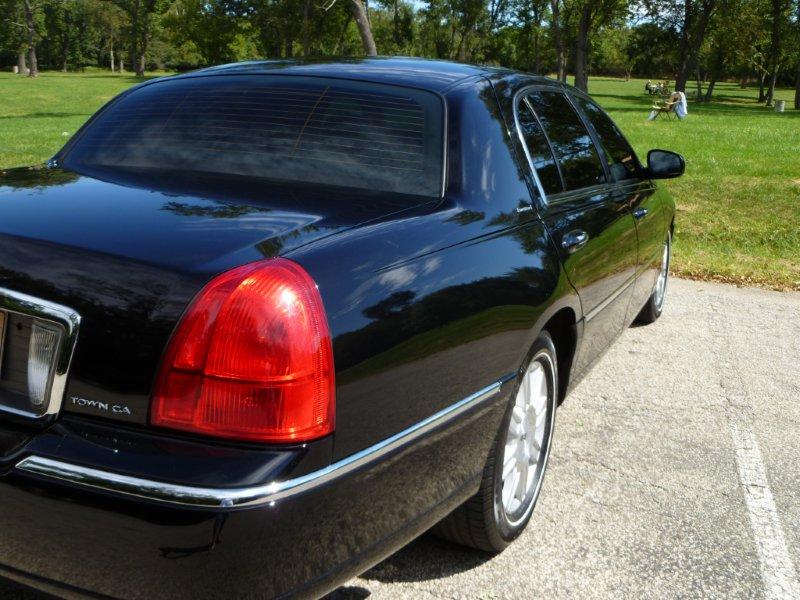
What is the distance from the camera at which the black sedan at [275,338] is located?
5.92ft

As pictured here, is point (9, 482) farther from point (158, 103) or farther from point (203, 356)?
point (158, 103)

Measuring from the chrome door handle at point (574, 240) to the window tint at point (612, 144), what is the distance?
1018mm

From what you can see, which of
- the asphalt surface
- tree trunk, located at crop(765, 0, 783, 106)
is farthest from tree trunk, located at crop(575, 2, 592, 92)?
the asphalt surface

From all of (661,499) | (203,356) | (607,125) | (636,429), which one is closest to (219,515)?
(203,356)

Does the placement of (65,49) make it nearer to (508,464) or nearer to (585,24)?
(585,24)

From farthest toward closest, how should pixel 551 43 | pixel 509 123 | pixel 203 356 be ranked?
1. pixel 551 43
2. pixel 509 123
3. pixel 203 356

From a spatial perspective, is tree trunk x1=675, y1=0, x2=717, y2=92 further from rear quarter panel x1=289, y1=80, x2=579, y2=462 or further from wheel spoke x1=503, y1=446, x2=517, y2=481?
wheel spoke x1=503, y1=446, x2=517, y2=481

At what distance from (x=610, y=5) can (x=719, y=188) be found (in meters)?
39.7

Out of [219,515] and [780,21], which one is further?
[780,21]

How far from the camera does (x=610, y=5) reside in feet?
156

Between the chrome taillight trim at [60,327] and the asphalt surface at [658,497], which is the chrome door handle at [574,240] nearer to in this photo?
the asphalt surface at [658,497]

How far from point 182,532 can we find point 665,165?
372cm

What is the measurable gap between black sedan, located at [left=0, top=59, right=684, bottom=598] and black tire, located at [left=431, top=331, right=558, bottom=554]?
0.01m

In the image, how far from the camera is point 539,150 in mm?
3395
